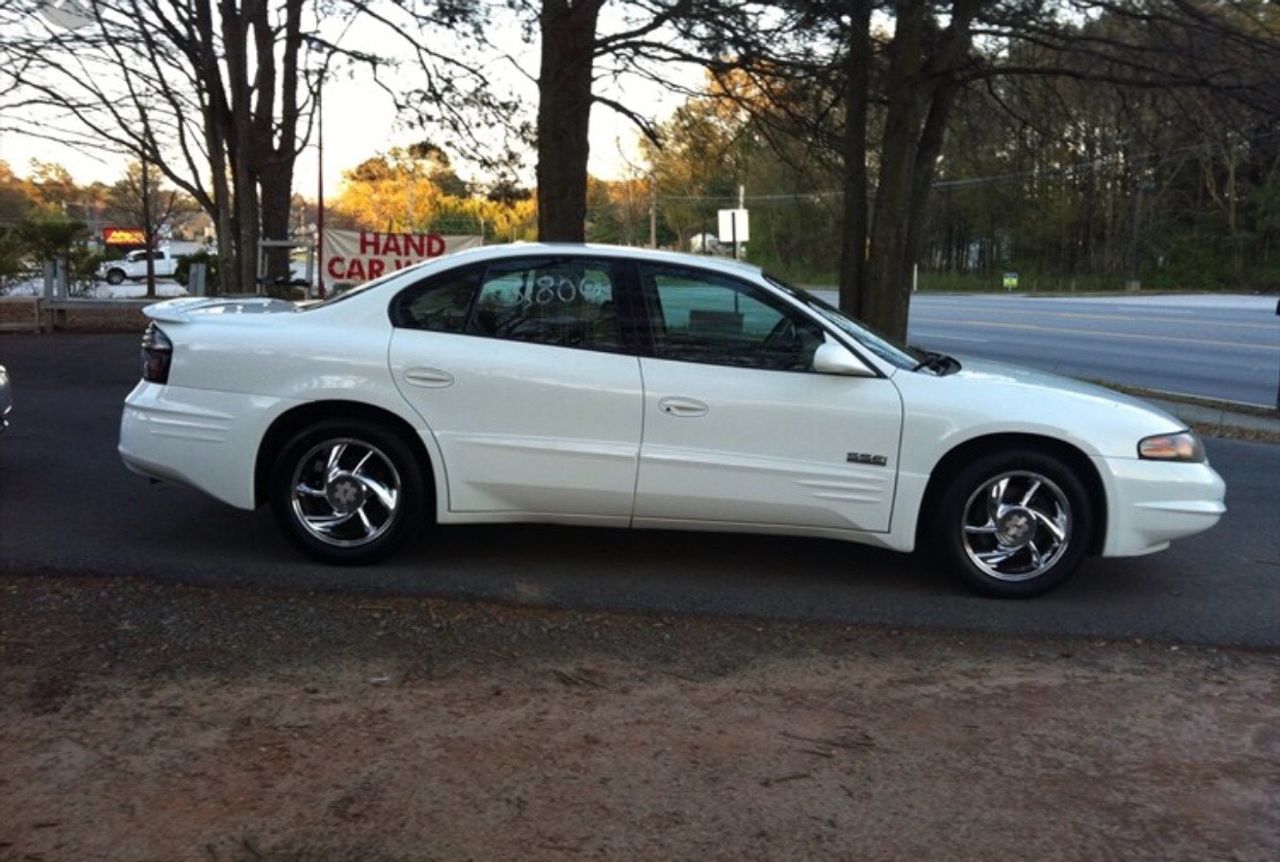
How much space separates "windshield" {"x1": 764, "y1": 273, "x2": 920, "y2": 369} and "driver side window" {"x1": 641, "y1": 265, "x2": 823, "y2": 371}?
167 mm

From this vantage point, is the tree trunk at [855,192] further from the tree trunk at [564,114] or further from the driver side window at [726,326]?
the driver side window at [726,326]

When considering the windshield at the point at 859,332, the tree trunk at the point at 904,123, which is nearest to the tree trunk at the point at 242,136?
the tree trunk at the point at 904,123

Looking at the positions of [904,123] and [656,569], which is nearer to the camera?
[656,569]

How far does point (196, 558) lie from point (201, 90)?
12384 mm

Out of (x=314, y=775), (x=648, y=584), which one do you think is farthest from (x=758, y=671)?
(x=314, y=775)

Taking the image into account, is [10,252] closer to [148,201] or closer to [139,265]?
[148,201]

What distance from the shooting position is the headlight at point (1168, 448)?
5.17 m

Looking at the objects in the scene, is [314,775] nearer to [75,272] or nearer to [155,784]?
[155,784]

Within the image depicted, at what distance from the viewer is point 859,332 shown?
18.4ft

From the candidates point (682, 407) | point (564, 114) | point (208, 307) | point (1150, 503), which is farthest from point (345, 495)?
point (564, 114)

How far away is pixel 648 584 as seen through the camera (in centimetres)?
531

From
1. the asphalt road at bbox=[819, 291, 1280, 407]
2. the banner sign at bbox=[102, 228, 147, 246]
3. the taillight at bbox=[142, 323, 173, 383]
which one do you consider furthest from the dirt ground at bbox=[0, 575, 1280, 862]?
the banner sign at bbox=[102, 228, 147, 246]

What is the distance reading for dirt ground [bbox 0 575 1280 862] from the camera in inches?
123

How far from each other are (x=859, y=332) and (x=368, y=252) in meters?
12.3
